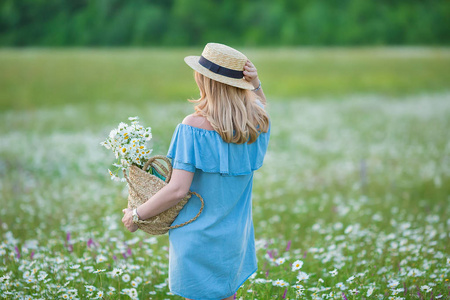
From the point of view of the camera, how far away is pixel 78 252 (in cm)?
359

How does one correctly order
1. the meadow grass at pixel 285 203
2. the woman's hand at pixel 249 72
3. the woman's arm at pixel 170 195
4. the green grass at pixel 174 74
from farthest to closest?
the green grass at pixel 174 74
the meadow grass at pixel 285 203
the woman's hand at pixel 249 72
the woman's arm at pixel 170 195

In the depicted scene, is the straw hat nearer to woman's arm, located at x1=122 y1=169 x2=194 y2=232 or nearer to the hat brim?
the hat brim

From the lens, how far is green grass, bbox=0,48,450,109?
1152 cm

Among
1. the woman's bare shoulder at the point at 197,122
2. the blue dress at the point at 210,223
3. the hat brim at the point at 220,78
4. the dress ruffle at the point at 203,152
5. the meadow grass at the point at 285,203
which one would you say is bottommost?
the meadow grass at the point at 285,203

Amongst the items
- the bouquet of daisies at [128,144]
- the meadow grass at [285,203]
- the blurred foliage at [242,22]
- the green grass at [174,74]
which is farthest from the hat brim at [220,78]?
the blurred foliage at [242,22]

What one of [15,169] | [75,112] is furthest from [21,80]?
[15,169]

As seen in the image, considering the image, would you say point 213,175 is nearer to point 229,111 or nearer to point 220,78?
point 229,111

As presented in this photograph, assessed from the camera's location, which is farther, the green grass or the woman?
A: the green grass

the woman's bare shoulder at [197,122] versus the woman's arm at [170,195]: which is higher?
the woman's bare shoulder at [197,122]

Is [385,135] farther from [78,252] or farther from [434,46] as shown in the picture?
[78,252]

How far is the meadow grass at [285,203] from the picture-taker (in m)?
3.16

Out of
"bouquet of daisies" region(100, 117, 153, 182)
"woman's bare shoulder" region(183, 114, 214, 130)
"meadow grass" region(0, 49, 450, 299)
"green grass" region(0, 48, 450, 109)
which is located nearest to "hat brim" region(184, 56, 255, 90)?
"woman's bare shoulder" region(183, 114, 214, 130)

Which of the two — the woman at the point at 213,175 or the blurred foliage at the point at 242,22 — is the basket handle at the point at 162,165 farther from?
the blurred foliage at the point at 242,22

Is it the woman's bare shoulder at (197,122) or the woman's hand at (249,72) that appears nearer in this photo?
the woman's bare shoulder at (197,122)
